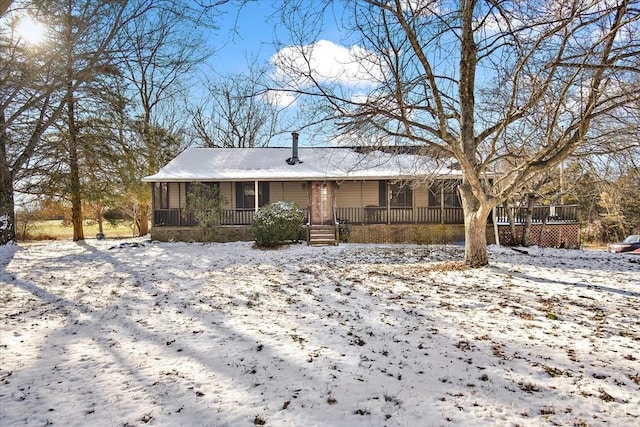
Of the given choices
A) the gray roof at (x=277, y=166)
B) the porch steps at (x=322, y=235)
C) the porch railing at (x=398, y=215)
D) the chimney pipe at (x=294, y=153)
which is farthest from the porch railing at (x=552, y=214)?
the chimney pipe at (x=294, y=153)

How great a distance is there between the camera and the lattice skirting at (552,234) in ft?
53.8

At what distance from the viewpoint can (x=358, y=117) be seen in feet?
25.8

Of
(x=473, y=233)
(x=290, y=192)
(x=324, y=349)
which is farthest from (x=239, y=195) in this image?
(x=324, y=349)

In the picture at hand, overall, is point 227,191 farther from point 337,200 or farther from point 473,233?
point 473,233

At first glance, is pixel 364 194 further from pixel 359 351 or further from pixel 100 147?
pixel 359 351

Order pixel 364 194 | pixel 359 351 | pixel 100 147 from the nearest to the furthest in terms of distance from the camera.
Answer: pixel 359 351, pixel 100 147, pixel 364 194

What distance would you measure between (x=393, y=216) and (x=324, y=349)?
1367 cm

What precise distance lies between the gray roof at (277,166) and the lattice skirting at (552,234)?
3725 millimetres

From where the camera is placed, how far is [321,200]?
725 inches

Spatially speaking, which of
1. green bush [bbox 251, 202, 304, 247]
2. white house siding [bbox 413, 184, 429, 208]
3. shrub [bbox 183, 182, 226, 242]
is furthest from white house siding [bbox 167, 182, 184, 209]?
white house siding [bbox 413, 184, 429, 208]

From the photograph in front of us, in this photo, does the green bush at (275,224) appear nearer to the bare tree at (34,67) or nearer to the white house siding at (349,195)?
the white house siding at (349,195)

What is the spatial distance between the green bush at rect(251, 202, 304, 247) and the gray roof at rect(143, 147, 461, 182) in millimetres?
2465

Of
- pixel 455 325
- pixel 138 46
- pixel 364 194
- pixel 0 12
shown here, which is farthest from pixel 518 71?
pixel 364 194

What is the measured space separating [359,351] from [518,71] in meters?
5.42
